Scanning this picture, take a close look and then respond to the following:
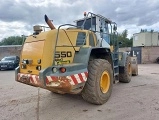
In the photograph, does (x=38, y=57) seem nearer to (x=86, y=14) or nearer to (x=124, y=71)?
(x=86, y=14)

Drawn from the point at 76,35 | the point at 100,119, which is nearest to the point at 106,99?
the point at 100,119

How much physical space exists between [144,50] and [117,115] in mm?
19587

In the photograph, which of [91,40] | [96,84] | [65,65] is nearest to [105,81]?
[96,84]

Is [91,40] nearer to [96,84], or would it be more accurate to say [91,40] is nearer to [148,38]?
[96,84]

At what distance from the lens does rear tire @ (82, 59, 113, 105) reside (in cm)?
460

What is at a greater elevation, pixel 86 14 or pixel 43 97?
pixel 86 14

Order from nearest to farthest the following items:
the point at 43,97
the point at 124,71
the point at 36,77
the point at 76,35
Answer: the point at 36,77, the point at 76,35, the point at 43,97, the point at 124,71

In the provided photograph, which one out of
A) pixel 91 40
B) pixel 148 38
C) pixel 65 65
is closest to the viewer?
pixel 65 65

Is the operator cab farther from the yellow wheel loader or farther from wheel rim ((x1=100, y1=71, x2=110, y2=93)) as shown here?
wheel rim ((x1=100, y1=71, x2=110, y2=93))

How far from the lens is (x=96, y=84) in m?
4.66

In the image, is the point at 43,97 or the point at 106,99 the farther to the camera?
the point at 43,97

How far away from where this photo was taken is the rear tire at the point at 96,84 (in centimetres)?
460

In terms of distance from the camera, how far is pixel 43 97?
5914mm

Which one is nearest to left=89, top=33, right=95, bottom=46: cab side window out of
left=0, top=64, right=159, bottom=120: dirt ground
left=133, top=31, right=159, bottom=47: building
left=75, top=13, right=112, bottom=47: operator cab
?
left=75, top=13, right=112, bottom=47: operator cab
